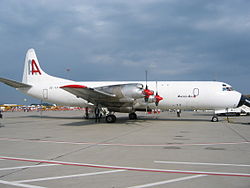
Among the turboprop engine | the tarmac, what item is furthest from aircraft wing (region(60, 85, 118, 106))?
the tarmac

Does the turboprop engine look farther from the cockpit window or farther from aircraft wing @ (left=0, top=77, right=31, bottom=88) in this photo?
aircraft wing @ (left=0, top=77, right=31, bottom=88)

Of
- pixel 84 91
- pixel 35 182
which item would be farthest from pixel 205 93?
pixel 35 182

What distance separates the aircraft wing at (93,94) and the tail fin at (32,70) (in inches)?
302

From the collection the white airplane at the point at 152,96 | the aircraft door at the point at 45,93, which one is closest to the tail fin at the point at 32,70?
the white airplane at the point at 152,96

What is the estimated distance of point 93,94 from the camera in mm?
16297

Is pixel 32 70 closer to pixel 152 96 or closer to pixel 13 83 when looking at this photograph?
pixel 13 83

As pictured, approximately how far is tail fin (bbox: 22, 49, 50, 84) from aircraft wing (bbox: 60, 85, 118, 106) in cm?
767

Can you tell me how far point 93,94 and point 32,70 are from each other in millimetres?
9953

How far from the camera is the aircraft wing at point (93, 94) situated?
15.2 metres

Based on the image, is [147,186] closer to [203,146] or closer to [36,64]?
[203,146]

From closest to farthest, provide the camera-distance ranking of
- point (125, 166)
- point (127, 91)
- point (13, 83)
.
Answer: point (125, 166)
point (127, 91)
point (13, 83)

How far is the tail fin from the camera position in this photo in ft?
73.5

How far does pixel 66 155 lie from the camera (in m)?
6.79

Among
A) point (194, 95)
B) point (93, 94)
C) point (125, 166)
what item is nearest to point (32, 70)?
point (93, 94)
